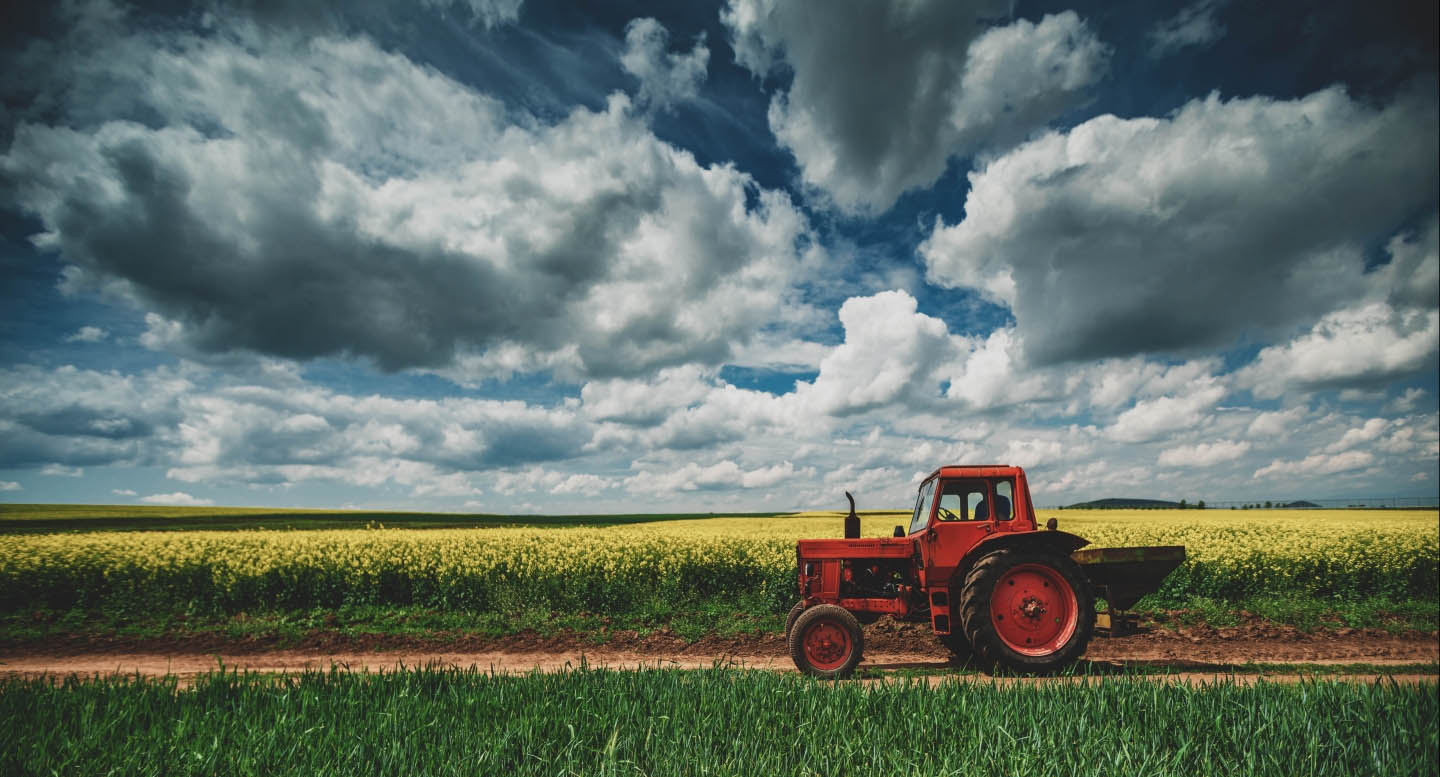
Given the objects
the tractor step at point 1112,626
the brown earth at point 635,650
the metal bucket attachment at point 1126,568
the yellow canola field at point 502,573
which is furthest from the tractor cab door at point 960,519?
the yellow canola field at point 502,573

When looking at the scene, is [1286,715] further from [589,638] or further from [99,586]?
[99,586]

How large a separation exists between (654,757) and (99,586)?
15905 mm

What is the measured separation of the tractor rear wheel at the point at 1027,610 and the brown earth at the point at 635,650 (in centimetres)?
178

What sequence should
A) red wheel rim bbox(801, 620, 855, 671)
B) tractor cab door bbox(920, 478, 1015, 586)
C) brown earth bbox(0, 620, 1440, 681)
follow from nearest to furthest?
1. red wheel rim bbox(801, 620, 855, 671)
2. tractor cab door bbox(920, 478, 1015, 586)
3. brown earth bbox(0, 620, 1440, 681)

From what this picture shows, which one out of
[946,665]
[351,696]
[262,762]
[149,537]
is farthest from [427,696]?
[149,537]

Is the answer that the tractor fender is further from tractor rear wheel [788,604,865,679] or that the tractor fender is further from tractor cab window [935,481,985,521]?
tractor rear wheel [788,604,865,679]

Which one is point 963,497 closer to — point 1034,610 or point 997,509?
point 997,509

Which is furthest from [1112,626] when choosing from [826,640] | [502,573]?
[502,573]

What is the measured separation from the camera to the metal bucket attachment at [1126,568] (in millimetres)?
7949

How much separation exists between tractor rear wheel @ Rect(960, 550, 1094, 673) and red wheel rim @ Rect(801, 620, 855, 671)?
1.52 m

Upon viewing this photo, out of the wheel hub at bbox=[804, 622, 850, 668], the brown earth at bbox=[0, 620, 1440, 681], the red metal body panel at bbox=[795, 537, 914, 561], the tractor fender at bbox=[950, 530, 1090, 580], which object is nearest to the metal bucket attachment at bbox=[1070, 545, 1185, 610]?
the tractor fender at bbox=[950, 530, 1090, 580]

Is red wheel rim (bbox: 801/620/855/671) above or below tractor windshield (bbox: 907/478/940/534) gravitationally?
below

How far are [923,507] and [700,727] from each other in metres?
5.71

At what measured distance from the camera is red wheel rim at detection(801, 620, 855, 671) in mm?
7867
